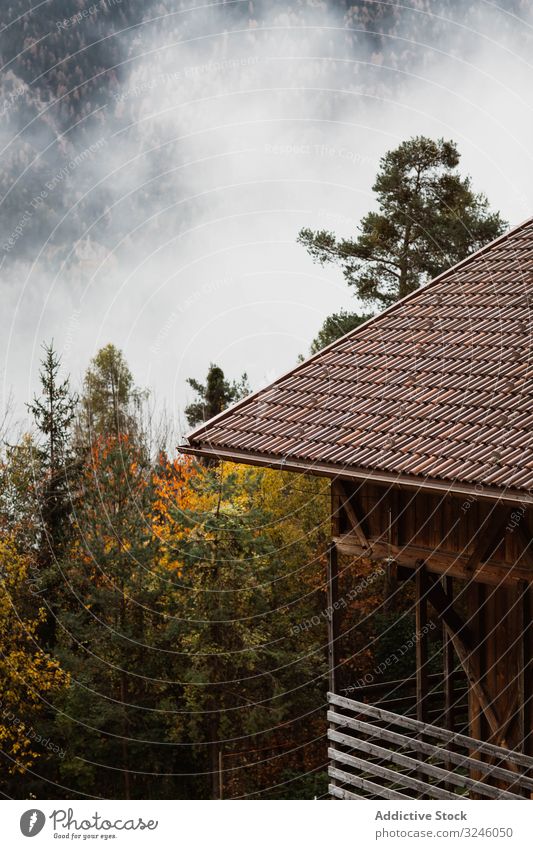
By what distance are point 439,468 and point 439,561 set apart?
1471 mm

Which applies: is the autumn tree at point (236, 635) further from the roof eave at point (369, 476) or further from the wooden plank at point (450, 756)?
the wooden plank at point (450, 756)

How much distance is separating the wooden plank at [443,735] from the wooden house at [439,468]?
0.06 ft

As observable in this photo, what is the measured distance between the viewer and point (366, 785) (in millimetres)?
8531

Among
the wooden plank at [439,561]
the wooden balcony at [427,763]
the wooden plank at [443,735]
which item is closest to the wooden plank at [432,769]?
the wooden balcony at [427,763]

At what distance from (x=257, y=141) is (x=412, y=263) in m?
7.63

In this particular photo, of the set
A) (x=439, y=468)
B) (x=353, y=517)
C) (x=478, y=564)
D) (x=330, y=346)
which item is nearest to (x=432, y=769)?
(x=478, y=564)

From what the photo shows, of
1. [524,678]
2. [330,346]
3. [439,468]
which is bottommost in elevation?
[524,678]

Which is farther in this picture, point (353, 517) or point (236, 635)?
point (236, 635)

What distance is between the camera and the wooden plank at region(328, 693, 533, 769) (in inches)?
289

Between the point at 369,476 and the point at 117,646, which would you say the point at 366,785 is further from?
the point at 117,646

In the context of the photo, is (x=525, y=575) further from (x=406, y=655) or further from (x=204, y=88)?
(x=204, y=88)

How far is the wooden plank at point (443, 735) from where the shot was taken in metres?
7.35

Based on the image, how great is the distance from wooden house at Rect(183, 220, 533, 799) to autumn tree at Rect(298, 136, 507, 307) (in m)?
13.1

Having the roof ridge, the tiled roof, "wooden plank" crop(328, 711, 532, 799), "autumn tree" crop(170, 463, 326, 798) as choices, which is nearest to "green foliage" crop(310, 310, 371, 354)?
"autumn tree" crop(170, 463, 326, 798)
